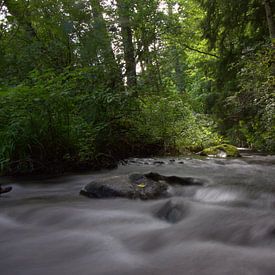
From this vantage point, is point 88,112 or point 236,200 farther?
point 88,112

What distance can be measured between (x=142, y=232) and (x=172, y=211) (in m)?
0.59

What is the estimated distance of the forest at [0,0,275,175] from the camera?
5.50m

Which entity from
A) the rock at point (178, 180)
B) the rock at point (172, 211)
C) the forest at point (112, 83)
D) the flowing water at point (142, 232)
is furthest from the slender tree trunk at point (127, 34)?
the rock at point (172, 211)

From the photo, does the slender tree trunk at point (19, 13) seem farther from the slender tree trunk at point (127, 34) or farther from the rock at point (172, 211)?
the rock at point (172, 211)

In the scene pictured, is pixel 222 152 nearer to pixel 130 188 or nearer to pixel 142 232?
pixel 130 188

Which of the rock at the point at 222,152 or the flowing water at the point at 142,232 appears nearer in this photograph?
the flowing water at the point at 142,232

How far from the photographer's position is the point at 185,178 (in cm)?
461

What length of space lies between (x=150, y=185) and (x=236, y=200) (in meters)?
1.00

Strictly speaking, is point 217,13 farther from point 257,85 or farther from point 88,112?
point 88,112

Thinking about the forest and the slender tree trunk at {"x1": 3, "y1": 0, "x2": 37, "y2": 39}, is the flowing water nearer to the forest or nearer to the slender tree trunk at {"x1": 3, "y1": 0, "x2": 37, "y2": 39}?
the forest

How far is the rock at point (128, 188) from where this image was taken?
382 cm

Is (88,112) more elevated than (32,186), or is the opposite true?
(88,112)

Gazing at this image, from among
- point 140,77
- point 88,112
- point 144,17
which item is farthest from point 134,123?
point 144,17

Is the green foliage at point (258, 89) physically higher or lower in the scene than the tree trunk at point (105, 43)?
lower
